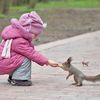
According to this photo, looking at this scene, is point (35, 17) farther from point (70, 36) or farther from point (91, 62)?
point (70, 36)

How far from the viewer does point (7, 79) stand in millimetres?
8938

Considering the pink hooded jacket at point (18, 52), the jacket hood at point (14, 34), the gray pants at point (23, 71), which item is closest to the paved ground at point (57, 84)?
the gray pants at point (23, 71)

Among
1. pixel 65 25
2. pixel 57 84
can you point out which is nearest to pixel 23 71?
pixel 57 84

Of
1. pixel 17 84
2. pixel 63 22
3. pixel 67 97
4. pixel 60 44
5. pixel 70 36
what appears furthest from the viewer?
pixel 63 22

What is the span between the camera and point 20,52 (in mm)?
8492

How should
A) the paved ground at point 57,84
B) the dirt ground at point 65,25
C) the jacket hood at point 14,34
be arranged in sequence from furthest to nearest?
the dirt ground at point 65,25, the jacket hood at point 14,34, the paved ground at point 57,84

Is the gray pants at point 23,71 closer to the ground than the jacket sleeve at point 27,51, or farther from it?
closer to the ground

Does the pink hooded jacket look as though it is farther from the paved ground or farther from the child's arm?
the paved ground

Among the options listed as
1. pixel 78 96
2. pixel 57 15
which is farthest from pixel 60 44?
pixel 57 15

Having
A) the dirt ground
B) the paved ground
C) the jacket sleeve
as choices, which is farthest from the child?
the dirt ground

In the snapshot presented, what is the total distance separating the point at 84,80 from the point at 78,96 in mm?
937

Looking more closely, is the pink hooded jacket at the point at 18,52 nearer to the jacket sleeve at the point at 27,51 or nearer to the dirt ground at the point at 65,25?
the jacket sleeve at the point at 27,51

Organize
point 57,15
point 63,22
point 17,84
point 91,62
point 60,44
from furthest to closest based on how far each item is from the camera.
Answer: point 57,15, point 63,22, point 60,44, point 91,62, point 17,84

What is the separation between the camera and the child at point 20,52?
8.45 metres
